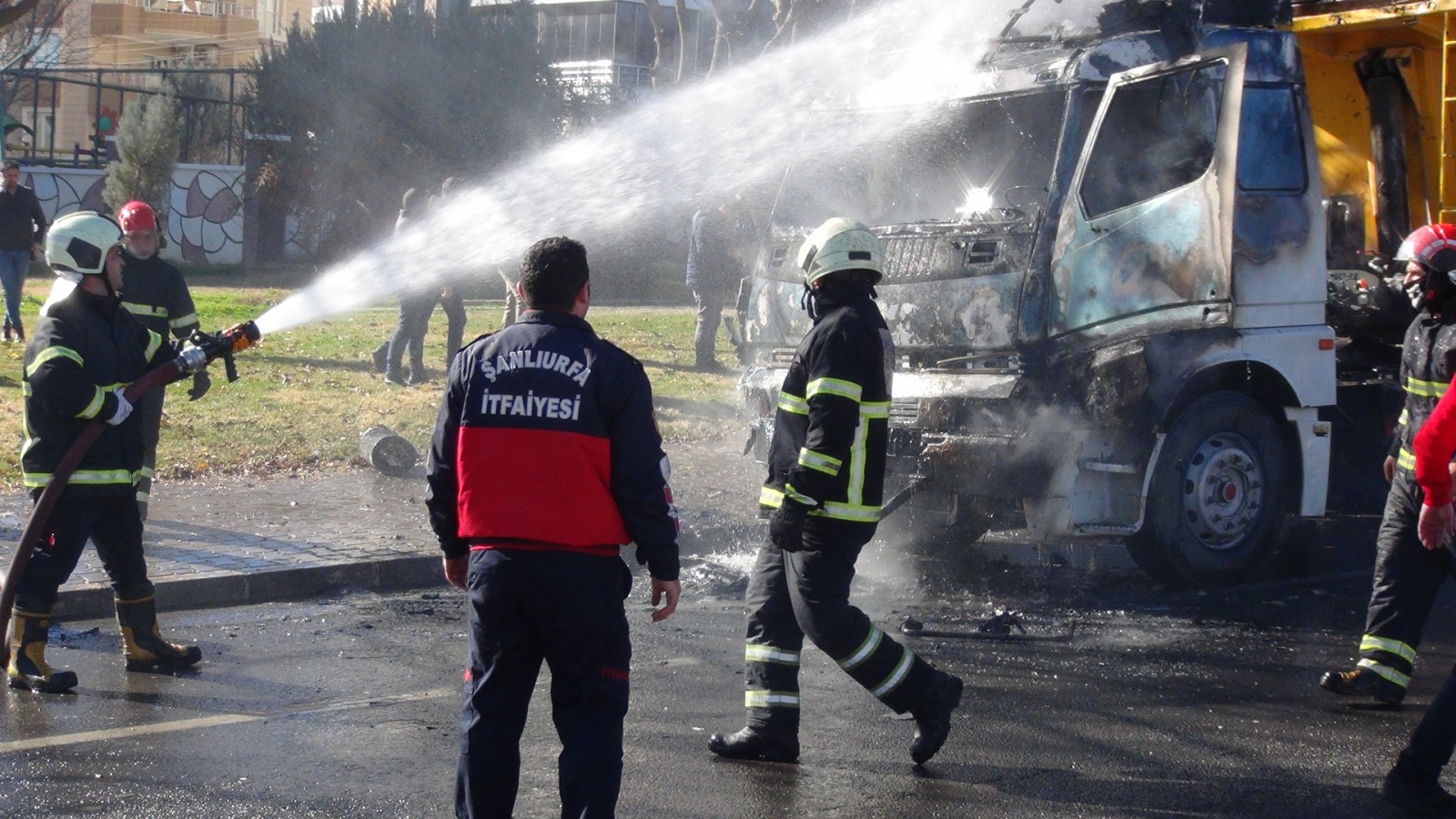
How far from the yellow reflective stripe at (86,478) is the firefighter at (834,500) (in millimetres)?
2580

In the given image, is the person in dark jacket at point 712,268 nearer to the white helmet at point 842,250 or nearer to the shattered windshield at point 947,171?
the shattered windshield at point 947,171

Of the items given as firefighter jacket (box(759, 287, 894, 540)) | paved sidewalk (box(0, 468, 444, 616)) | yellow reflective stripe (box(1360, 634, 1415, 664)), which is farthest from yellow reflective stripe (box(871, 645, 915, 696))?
paved sidewalk (box(0, 468, 444, 616))

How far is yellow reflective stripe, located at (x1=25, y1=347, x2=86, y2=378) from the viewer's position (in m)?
5.58

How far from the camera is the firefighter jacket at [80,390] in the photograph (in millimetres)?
5578

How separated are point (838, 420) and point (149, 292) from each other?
171 inches

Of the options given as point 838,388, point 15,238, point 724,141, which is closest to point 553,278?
point 838,388

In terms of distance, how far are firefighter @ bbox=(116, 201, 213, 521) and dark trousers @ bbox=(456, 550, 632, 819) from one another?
4.16 meters

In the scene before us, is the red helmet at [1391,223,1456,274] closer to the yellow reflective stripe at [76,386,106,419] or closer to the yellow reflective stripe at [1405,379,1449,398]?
the yellow reflective stripe at [1405,379,1449,398]

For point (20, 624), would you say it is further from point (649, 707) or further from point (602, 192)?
point (602, 192)

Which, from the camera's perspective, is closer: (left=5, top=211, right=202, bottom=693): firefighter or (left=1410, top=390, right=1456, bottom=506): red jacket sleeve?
(left=1410, top=390, right=1456, bottom=506): red jacket sleeve

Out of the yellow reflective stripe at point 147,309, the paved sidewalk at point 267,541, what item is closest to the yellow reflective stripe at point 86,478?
the paved sidewalk at point 267,541

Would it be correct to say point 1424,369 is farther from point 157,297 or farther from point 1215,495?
point 157,297

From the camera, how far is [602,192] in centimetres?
1235

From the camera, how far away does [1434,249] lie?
5312 millimetres
